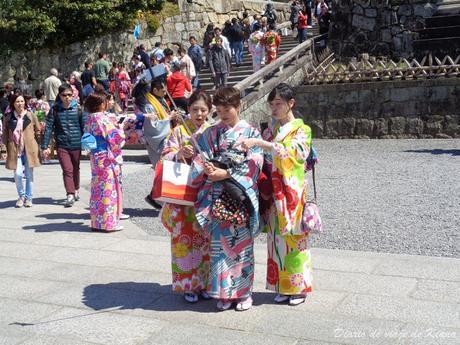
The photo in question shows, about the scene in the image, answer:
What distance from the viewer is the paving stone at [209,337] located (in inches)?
159

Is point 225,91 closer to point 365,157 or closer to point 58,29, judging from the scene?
point 365,157

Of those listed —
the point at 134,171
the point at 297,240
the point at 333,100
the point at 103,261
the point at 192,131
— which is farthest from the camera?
the point at 333,100

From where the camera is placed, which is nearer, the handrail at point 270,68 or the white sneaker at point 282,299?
the white sneaker at point 282,299

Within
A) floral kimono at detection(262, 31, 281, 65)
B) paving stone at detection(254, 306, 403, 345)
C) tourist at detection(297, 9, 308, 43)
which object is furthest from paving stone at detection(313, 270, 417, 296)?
tourist at detection(297, 9, 308, 43)

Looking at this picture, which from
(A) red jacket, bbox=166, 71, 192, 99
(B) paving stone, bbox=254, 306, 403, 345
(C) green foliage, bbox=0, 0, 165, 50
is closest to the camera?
(B) paving stone, bbox=254, 306, 403, 345

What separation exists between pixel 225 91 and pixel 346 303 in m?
1.74

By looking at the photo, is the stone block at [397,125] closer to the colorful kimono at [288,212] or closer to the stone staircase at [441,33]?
the stone staircase at [441,33]

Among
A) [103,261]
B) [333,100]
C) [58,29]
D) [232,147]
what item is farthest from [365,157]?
[58,29]

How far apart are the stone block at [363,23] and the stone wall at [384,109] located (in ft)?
14.3

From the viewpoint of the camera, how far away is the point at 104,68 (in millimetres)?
18281

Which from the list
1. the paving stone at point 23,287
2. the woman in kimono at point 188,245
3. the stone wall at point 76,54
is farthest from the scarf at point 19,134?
the stone wall at point 76,54

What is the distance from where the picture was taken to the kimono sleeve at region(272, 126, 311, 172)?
4.48m

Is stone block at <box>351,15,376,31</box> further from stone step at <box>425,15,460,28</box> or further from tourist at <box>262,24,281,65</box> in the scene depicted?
tourist at <box>262,24,281,65</box>

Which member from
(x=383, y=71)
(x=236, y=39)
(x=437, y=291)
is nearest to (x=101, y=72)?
(x=236, y=39)
